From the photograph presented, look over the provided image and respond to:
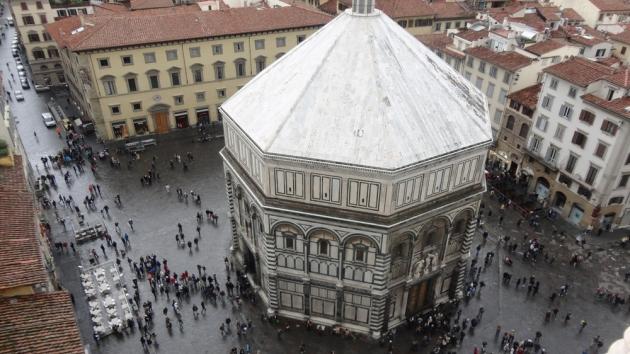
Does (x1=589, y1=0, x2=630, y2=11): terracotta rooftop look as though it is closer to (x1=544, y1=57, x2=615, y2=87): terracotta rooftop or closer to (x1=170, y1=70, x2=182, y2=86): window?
(x1=544, y1=57, x2=615, y2=87): terracotta rooftop

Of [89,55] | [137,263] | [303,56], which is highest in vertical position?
[303,56]

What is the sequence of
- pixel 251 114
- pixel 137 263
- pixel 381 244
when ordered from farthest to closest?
pixel 137 263 < pixel 251 114 < pixel 381 244

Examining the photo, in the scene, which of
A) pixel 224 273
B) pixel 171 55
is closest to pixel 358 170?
pixel 224 273

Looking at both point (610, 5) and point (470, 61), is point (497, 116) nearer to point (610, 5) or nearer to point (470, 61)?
point (470, 61)

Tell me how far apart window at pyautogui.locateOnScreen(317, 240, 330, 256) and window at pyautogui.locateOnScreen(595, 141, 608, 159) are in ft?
81.9

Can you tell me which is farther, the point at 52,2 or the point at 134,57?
the point at 52,2

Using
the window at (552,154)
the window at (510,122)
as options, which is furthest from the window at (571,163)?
the window at (510,122)

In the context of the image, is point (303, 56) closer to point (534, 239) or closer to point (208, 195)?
point (208, 195)

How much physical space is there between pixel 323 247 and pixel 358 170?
6.40 m

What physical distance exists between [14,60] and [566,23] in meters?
84.1

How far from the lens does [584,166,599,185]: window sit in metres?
41.8

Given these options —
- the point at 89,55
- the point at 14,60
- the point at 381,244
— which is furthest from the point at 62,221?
the point at 14,60

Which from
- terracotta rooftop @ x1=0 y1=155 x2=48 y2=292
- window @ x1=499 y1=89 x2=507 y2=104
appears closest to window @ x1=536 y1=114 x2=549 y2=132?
window @ x1=499 y1=89 x2=507 y2=104

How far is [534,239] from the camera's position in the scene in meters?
43.5
